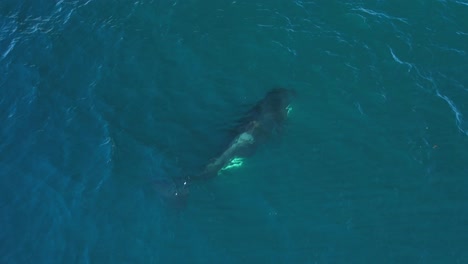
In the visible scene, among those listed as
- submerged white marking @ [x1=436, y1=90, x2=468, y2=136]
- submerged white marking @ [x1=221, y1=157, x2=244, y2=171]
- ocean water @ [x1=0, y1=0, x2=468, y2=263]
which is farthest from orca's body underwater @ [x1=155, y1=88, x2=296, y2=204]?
submerged white marking @ [x1=436, y1=90, x2=468, y2=136]

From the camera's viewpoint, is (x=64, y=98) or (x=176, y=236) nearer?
(x=176, y=236)

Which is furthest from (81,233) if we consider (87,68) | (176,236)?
(87,68)

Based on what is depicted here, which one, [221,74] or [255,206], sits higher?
[221,74]

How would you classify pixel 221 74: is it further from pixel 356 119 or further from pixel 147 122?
pixel 356 119

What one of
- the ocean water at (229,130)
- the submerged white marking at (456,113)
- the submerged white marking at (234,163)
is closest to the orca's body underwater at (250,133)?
the submerged white marking at (234,163)

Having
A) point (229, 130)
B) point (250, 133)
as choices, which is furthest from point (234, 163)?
point (229, 130)

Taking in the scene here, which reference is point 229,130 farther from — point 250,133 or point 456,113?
point 456,113

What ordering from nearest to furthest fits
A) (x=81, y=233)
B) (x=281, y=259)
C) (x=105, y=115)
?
1. (x=281, y=259)
2. (x=81, y=233)
3. (x=105, y=115)

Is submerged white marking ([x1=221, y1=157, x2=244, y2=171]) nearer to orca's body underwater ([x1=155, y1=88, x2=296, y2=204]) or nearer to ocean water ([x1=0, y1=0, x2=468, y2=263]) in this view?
orca's body underwater ([x1=155, y1=88, x2=296, y2=204])
